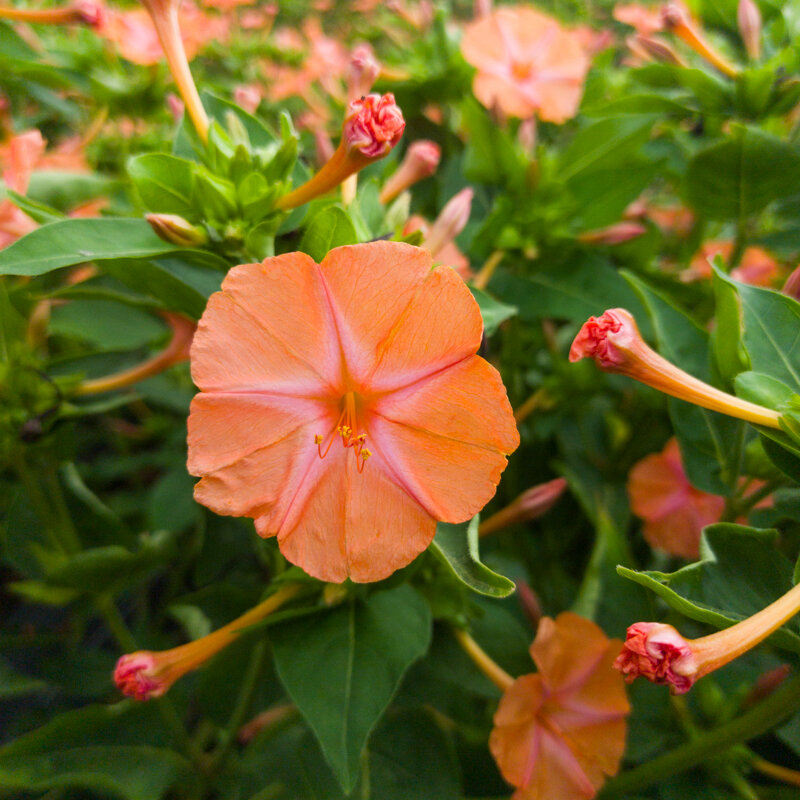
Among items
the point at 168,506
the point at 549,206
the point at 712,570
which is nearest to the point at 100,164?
the point at 168,506

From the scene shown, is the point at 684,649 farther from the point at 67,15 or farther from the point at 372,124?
the point at 67,15

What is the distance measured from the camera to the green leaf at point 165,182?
2.23 feet

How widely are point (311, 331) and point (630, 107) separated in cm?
83

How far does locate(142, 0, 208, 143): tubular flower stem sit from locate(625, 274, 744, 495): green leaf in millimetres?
568

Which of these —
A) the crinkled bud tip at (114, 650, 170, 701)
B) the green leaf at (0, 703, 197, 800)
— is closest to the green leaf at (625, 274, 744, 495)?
the crinkled bud tip at (114, 650, 170, 701)

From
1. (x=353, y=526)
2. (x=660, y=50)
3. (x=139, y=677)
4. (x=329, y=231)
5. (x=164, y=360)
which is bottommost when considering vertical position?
(x=139, y=677)

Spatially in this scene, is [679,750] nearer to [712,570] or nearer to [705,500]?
[712,570]

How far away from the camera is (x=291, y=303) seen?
59cm

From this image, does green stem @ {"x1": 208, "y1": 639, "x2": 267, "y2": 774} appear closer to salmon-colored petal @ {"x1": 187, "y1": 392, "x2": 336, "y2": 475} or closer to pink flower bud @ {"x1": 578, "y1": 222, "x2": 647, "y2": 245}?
salmon-colored petal @ {"x1": 187, "y1": 392, "x2": 336, "y2": 475}

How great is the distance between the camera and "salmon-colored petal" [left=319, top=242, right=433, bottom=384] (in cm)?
56

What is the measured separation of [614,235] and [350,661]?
802 mm

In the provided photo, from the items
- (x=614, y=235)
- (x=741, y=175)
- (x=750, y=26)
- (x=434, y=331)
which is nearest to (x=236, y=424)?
(x=434, y=331)

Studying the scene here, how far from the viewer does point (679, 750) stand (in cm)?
78

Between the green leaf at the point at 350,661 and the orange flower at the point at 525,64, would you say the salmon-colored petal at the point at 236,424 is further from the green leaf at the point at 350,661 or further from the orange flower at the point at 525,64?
the orange flower at the point at 525,64
